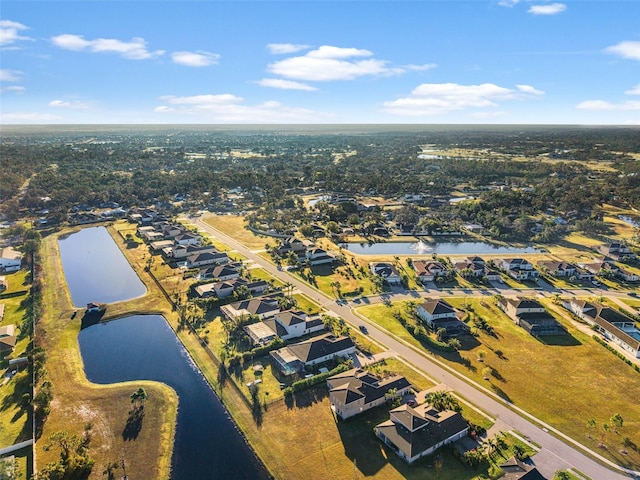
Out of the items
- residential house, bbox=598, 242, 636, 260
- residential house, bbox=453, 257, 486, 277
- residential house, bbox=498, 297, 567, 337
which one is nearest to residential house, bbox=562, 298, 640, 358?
residential house, bbox=498, 297, 567, 337

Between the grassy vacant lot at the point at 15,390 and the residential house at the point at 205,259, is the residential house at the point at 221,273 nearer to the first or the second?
the residential house at the point at 205,259

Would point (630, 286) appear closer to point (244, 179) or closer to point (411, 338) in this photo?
point (411, 338)

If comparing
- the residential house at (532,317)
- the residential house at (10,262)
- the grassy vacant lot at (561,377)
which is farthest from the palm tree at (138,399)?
the residential house at (10,262)

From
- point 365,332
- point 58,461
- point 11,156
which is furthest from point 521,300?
point 11,156

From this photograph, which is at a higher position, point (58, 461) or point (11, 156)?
point (11, 156)

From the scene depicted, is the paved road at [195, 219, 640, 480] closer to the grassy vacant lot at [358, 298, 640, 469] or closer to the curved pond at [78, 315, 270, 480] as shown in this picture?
the grassy vacant lot at [358, 298, 640, 469]

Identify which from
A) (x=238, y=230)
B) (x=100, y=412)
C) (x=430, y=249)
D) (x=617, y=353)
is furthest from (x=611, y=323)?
(x=238, y=230)

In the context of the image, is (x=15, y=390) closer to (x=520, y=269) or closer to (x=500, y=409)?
(x=500, y=409)
